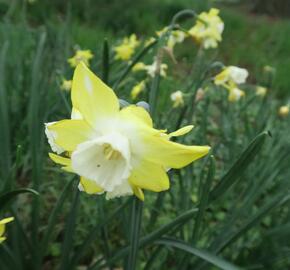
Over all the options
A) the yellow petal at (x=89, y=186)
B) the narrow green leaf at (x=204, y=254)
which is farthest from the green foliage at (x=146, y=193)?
the yellow petal at (x=89, y=186)

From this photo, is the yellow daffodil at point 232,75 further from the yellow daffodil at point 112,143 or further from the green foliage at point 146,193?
the yellow daffodil at point 112,143

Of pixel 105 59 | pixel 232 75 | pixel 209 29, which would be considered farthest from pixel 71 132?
pixel 209 29

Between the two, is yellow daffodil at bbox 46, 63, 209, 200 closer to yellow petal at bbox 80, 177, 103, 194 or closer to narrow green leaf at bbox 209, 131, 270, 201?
yellow petal at bbox 80, 177, 103, 194

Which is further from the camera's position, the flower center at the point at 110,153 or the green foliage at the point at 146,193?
Answer: the green foliage at the point at 146,193

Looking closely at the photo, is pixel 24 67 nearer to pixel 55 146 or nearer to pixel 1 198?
pixel 1 198

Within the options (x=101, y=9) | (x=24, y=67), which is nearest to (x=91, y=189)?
(x=24, y=67)
